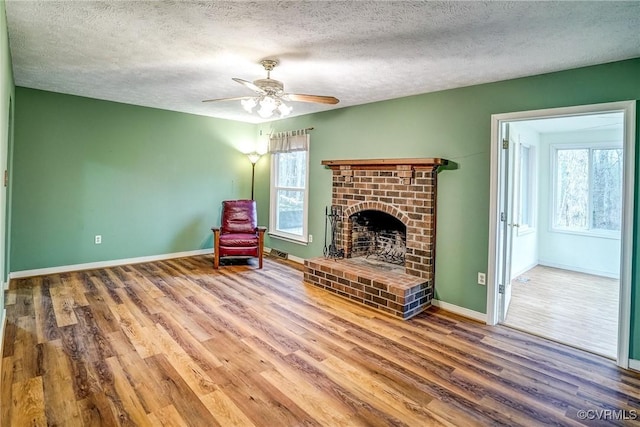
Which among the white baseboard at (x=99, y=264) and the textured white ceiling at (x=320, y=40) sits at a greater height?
the textured white ceiling at (x=320, y=40)

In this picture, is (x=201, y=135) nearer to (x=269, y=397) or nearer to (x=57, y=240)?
(x=57, y=240)

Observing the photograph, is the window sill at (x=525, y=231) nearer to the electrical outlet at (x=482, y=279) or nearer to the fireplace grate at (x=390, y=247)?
the fireplace grate at (x=390, y=247)

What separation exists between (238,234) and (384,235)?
2.14m


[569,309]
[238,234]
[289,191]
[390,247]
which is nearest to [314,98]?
[390,247]

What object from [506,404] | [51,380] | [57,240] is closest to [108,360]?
[51,380]

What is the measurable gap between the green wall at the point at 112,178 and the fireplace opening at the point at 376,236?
8.61 feet

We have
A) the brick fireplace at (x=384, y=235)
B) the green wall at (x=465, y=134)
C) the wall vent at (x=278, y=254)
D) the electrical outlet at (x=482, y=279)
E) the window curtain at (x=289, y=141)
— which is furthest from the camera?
the wall vent at (x=278, y=254)

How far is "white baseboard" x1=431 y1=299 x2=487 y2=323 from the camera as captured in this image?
3.49 meters

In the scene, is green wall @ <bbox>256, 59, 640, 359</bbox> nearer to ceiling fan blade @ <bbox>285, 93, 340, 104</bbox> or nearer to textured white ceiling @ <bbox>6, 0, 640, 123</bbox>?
textured white ceiling @ <bbox>6, 0, 640, 123</bbox>

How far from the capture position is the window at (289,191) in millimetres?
5580

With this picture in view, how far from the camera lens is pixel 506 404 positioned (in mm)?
2156

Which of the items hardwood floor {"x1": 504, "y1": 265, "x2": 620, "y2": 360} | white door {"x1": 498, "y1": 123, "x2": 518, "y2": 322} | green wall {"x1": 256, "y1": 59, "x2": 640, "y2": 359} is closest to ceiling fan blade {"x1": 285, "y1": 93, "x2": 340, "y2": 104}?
green wall {"x1": 256, "y1": 59, "x2": 640, "y2": 359}

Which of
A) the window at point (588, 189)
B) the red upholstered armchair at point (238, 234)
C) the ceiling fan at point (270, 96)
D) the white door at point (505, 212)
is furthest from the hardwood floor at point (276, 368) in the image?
the window at point (588, 189)

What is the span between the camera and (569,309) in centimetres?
383
